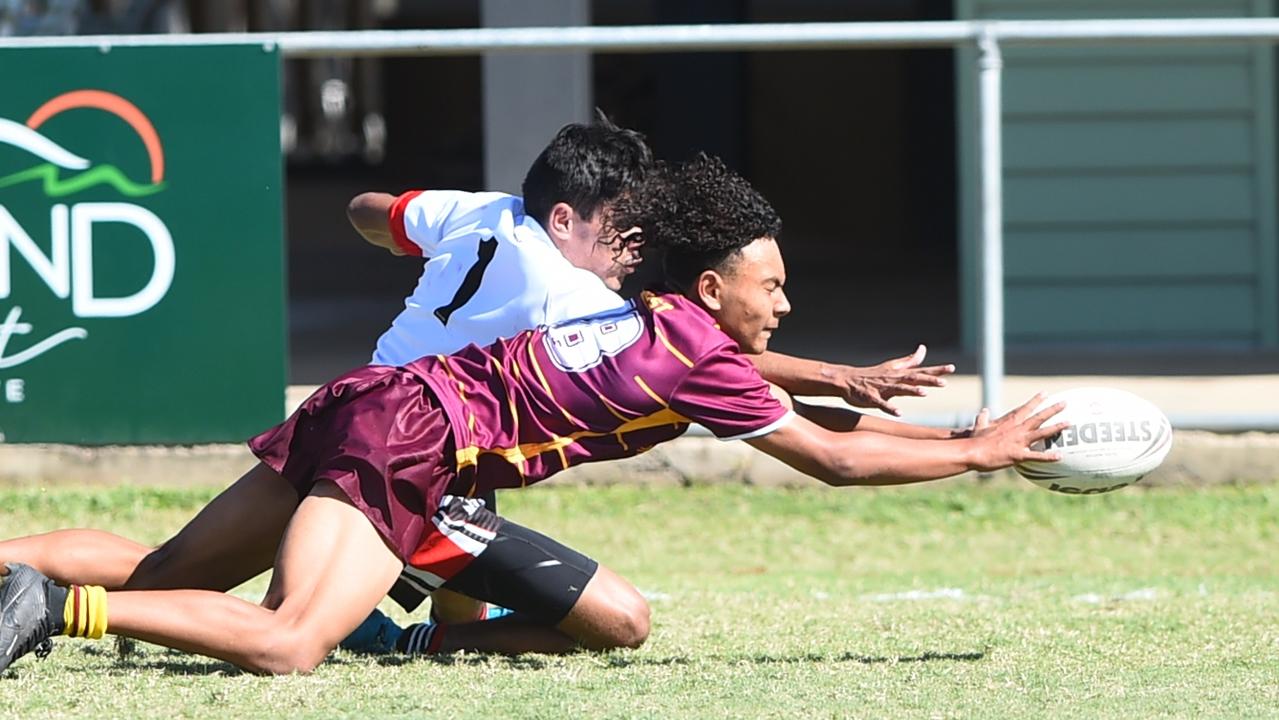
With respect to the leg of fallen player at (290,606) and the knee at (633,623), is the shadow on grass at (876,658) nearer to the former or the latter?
the knee at (633,623)

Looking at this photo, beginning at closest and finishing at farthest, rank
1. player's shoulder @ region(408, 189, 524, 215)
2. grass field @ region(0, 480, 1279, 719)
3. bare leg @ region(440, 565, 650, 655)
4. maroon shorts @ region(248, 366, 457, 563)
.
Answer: grass field @ region(0, 480, 1279, 719) → maroon shorts @ region(248, 366, 457, 563) → bare leg @ region(440, 565, 650, 655) → player's shoulder @ region(408, 189, 524, 215)

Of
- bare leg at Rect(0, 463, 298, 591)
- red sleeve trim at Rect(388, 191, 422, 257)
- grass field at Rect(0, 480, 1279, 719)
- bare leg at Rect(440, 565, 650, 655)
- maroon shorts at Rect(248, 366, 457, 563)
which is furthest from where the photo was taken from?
red sleeve trim at Rect(388, 191, 422, 257)

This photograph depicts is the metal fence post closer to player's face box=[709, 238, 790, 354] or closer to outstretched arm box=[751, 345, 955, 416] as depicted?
outstretched arm box=[751, 345, 955, 416]

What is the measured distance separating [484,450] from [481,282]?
2.12 feet

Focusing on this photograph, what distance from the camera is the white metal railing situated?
689 cm

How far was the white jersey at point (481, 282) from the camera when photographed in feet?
15.8

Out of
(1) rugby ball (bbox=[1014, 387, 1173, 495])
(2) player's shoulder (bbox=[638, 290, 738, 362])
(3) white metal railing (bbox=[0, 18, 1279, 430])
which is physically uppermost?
(3) white metal railing (bbox=[0, 18, 1279, 430])

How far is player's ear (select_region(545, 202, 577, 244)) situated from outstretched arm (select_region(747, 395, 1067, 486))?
Answer: 872 mm

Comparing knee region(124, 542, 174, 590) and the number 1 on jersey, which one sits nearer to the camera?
knee region(124, 542, 174, 590)

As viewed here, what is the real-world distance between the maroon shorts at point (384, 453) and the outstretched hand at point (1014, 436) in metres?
1.21

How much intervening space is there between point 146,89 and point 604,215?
280 centimetres

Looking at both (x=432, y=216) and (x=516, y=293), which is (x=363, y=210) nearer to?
(x=432, y=216)

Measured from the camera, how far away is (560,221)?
4953 mm

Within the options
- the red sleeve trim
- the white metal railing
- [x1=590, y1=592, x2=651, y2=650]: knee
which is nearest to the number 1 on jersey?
the red sleeve trim
